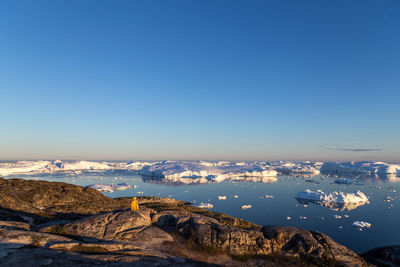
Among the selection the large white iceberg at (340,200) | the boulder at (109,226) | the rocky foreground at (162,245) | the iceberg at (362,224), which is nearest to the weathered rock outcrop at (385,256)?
the rocky foreground at (162,245)

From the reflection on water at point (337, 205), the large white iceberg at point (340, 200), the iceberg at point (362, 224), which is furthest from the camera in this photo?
the large white iceberg at point (340, 200)

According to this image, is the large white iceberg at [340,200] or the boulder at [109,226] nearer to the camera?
the boulder at [109,226]

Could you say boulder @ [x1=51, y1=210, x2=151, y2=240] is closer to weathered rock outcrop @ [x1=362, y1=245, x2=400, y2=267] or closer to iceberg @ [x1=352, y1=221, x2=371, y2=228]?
weathered rock outcrop @ [x1=362, y1=245, x2=400, y2=267]

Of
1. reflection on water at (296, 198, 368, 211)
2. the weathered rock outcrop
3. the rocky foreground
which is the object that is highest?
the rocky foreground

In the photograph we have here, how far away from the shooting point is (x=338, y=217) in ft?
189

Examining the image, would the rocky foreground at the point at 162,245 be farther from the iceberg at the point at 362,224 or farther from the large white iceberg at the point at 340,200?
A: the large white iceberg at the point at 340,200

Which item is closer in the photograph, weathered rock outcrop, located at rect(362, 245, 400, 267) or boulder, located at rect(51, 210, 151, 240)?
boulder, located at rect(51, 210, 151, 240)

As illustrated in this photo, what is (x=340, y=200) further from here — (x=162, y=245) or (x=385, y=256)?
(x=162, y=245)

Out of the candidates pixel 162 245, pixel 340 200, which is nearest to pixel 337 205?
pixel 340 200

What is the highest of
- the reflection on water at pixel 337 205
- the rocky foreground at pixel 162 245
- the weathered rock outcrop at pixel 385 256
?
the rocky foreground at pixel 162 245

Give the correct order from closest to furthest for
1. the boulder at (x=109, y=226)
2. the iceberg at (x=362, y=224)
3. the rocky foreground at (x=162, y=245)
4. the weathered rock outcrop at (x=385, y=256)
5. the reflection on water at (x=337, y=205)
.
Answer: the rocky foreground at (x=162, y=245)
the boulder at (x=109, y=226)
the weathered rock outcrop at (x=385, y=256)
the iceberg at (x=362, y=224)
the reflection on water at (x=337, y=205)

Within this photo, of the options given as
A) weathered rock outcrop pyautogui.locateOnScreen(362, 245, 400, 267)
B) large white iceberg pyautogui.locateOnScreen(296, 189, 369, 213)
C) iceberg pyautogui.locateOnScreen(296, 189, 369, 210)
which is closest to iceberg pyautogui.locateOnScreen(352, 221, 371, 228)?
iceberg pyautogui.locateOnScreen(296, 189, 369, 210)

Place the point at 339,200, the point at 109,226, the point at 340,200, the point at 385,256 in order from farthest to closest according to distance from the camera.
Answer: the point at 339,200 < the point at 340,200 < the point at 385,256 < the point at 109,226

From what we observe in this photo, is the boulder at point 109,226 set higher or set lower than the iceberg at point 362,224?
higher
